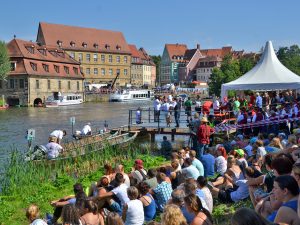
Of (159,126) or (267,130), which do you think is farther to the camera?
(159,126)

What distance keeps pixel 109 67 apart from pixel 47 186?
305 ft

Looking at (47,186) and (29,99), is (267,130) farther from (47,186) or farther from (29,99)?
(29,99)

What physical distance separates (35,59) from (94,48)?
31685mm

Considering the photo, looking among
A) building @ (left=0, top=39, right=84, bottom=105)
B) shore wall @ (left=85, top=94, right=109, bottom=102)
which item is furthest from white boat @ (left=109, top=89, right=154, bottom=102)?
building @ (left=0, top=39, right=84, bottom=105)

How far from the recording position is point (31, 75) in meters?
71.1

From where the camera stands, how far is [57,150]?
57.5ft

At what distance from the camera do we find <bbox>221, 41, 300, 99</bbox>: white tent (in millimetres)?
20712

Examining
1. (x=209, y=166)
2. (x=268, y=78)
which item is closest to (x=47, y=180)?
(x=209, y=166)

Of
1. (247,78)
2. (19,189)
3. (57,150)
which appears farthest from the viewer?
(247,78)

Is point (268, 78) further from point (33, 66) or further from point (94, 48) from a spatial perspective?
point (94, 48)

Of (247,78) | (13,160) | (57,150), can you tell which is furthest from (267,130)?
(13,160)

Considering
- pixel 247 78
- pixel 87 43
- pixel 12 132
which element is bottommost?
pixel 12 132

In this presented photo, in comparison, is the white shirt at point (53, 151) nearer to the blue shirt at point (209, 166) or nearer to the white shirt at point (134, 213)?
the blue shirt at point (209, 166)

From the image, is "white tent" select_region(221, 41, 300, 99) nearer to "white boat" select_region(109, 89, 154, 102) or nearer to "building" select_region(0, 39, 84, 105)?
"building" select_region(0, 39, 84, 105)
